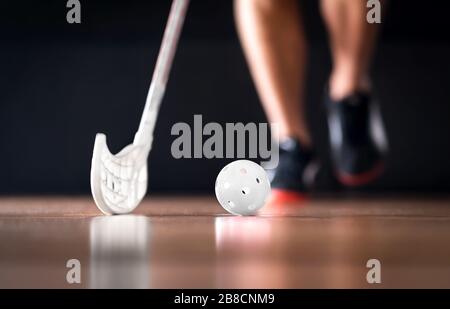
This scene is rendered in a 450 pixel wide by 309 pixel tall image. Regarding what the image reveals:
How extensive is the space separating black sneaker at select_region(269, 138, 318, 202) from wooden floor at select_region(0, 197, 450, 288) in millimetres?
539

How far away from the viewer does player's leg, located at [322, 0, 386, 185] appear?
1799mm

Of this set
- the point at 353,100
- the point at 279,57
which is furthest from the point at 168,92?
the point at 353,100

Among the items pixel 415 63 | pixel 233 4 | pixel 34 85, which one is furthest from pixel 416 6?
pixel 34 85

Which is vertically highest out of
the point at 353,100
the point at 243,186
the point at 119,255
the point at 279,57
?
the point at 279,57

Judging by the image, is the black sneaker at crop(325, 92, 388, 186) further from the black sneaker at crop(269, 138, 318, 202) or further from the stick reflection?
the stick reflection

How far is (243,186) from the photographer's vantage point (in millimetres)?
1284

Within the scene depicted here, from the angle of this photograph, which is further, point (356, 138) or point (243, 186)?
point (356, 138)

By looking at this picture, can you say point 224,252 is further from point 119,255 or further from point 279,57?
point 279,57

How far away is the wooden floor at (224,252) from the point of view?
2.01ft

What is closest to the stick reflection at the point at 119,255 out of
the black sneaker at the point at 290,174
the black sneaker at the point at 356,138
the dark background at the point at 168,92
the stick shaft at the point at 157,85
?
the stick shaft at the point at 157,85

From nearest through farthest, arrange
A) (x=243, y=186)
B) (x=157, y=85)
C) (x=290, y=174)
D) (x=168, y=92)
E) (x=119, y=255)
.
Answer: (x=119, y=255)
(x=243, y=186)
(x=157, y=85)
(x=290, y=174)
(x=168, y=92)

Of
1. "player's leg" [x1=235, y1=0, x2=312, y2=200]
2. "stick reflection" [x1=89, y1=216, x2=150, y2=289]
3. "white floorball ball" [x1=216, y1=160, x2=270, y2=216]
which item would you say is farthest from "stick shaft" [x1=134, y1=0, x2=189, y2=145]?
"player's leg" [x1=235, y1=0, x2=312, y2=200]

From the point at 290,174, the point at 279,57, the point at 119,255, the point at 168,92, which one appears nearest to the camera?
the point at 119,255

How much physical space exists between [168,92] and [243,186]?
2415mm
